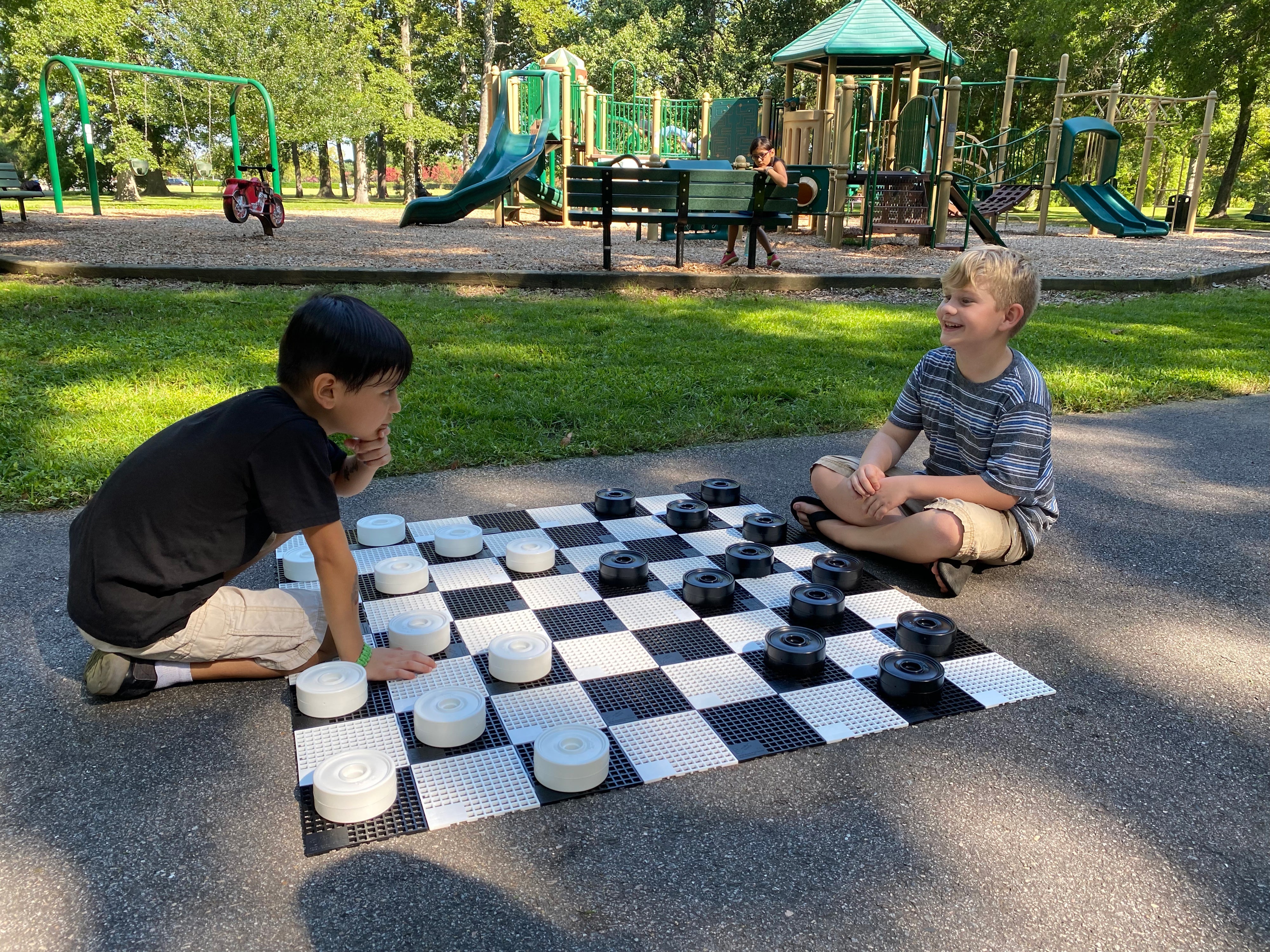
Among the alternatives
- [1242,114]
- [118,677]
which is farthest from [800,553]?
[1242,114]

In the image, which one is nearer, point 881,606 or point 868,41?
point 881,606

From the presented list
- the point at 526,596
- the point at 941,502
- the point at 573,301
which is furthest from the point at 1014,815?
the point at 573,301

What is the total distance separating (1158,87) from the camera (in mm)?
30594

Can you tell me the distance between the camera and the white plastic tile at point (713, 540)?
291cm

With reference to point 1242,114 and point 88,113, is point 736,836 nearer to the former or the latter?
point 88,113

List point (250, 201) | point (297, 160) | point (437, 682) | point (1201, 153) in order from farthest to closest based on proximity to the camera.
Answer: point (297, 160)
point (1201, 153)
point (250, 201)
point (437, 682)

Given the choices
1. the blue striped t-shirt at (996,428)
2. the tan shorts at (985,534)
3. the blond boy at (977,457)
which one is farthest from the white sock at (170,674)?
the blue striped t-shirt at (996,428)

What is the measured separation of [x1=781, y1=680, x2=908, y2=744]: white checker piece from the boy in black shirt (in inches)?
40.6

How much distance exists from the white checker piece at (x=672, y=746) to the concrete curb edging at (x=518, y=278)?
20.7 ft

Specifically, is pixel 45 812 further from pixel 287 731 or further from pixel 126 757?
pixel 287 731

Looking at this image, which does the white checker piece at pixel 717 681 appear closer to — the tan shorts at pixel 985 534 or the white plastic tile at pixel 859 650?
the white plastic tile at pixel 859 650

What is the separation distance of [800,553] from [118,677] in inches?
76.9

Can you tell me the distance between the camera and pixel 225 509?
1917 millimetres

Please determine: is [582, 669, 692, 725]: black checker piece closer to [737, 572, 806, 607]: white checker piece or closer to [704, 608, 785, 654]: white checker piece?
[704, 608, 785, 654]: white checker piece
